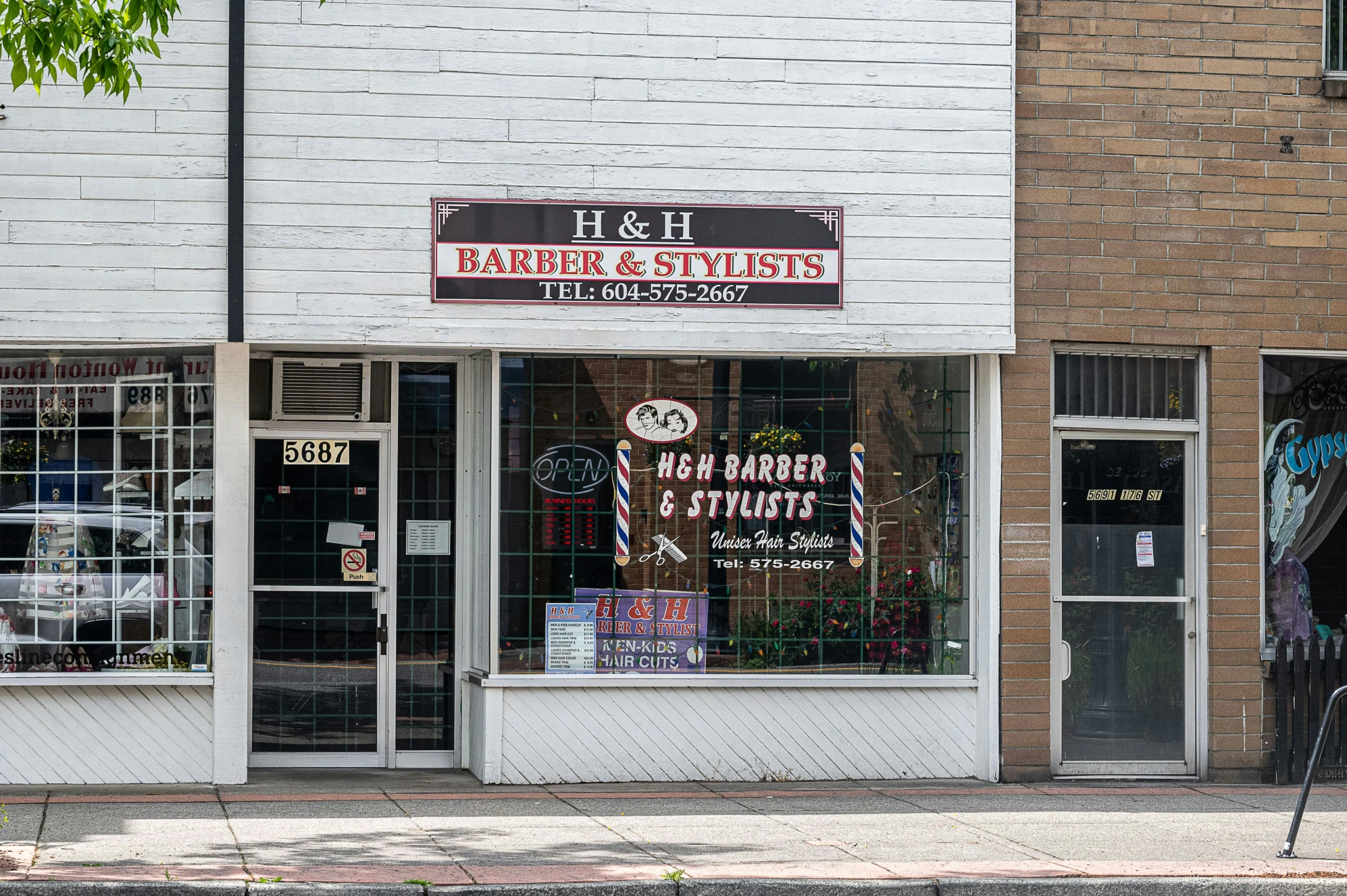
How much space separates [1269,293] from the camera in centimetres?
1022

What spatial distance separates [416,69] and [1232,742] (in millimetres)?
7036

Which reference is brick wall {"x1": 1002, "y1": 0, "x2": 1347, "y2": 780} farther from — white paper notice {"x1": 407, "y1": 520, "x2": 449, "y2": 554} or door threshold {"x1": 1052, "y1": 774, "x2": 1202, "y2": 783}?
white paper notice {"x1": 407, "y1": 520, "x2": 449, "y2": 554}

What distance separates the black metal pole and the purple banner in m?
2.88

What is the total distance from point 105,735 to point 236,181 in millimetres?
3559

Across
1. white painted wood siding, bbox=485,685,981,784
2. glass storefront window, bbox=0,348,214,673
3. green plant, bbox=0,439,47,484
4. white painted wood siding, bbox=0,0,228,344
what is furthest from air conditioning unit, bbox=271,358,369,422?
white painted wood siding, bbox=485,685,981,784

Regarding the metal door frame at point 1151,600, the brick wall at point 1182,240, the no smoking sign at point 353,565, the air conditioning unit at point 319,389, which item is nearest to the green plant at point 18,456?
the air conditioning unit at point 319,389

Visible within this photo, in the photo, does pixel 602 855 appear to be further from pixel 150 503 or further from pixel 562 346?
pixel 150 503

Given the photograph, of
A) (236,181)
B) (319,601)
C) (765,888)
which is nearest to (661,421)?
(319,601)

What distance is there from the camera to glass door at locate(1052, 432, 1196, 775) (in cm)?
1018

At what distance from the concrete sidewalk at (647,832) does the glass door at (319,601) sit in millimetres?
318

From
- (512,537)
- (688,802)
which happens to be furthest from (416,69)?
(688,802)

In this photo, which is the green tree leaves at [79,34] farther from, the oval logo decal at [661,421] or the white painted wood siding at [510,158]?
the oval logo decal at [661,421]

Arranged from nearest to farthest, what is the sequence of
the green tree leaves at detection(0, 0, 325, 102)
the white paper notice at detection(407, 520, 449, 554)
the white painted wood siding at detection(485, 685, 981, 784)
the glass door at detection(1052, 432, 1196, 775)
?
the green tree leaves at detection(0, 0, 325, 102)
the white painted wood siding at detection(485, 685, 981, 784)
the glass door at detection(1052, 432, 1196, 775)
the white paper notice at detection(407, 520, 449, 554)

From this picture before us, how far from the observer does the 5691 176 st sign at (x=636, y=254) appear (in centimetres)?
953
